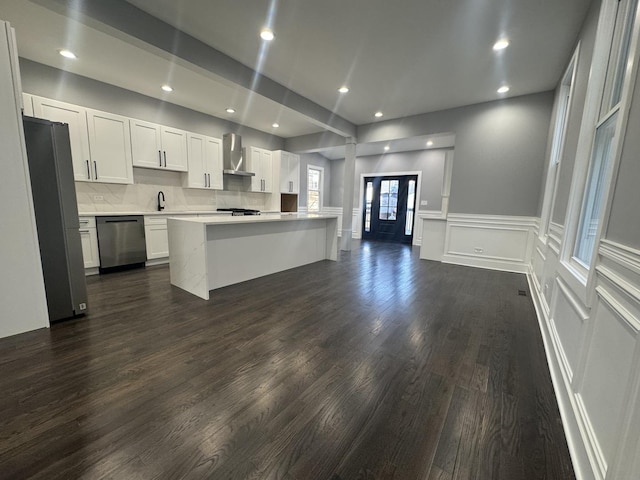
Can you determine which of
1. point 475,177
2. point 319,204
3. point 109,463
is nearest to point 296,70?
point 475,177

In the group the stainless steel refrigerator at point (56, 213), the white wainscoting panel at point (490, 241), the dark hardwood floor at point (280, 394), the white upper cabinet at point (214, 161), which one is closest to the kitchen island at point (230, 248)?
the dark hardwood floor at point (280, 394)

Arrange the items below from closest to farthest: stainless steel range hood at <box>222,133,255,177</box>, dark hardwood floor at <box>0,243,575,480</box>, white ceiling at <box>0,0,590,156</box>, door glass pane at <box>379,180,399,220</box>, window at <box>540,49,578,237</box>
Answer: dark hardwood floor at <box>0,243,575,480</box> < white ceiling at <box>0,0,590,156</box> < window at <box>540,49,578,237</box> < stainless steel range hood at <box>222,133,255,177</box> < door glass pane at <box>379,180,399,220</box>

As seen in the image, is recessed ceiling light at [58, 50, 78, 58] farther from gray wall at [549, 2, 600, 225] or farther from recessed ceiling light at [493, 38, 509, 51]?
gray wall at [549, 2, 600, 225]

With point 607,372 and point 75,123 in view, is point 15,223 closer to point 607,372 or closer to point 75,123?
point 75,123

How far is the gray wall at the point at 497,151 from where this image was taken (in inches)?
167

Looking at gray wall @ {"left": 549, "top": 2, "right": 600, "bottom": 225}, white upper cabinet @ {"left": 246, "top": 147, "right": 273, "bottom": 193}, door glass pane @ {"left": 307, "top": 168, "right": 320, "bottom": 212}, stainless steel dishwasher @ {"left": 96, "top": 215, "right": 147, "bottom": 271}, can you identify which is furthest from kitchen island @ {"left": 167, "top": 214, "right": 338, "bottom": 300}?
door glass pane @ {"left": 307, "top": 168, "right": 320, "bottom": 212}

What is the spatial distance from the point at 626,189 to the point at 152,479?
2324 mm

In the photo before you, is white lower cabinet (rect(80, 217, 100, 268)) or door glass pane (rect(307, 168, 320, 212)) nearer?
white lower cabinet (rect(80, 217, 100, 268))

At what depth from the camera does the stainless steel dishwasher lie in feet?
12.8

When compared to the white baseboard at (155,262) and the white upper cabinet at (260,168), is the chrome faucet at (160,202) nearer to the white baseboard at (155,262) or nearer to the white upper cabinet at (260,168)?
the white baseboard at (155,262)

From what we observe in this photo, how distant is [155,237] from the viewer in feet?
14.7

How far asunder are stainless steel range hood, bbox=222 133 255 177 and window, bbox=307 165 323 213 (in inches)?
119

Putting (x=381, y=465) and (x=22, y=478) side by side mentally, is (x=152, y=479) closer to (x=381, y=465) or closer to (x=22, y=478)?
(x=22, y=478)

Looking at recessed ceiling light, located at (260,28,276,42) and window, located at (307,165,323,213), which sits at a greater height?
recessed ceiling light, located at (260,28,276,42)
